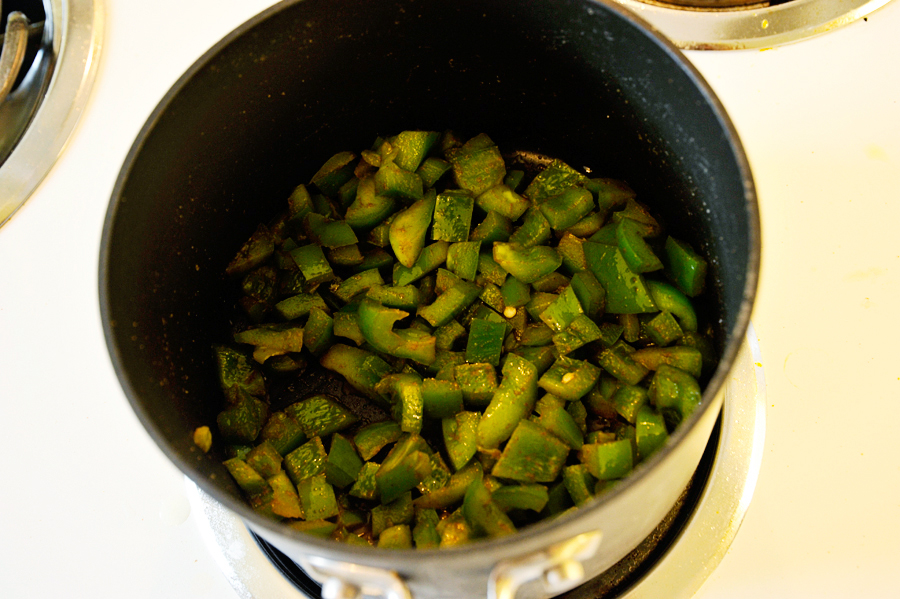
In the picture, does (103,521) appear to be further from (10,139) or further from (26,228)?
(10,139)

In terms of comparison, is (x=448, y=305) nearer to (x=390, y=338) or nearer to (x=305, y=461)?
(x=390, y=338)

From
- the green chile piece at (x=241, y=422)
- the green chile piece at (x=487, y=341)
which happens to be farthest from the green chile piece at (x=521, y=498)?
the green chile piece at (x=241, y=422)

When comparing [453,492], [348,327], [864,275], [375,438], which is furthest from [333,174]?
[864,275]

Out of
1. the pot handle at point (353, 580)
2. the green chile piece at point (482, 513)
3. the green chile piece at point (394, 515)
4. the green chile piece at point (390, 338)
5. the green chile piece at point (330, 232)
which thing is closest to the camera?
the pot handle at point (353, 580)

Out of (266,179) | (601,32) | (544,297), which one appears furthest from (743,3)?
(266,179)

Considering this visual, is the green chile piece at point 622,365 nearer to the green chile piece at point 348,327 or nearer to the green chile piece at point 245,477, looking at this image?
the green chile piece at point 348,327

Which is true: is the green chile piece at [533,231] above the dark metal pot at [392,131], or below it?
below
